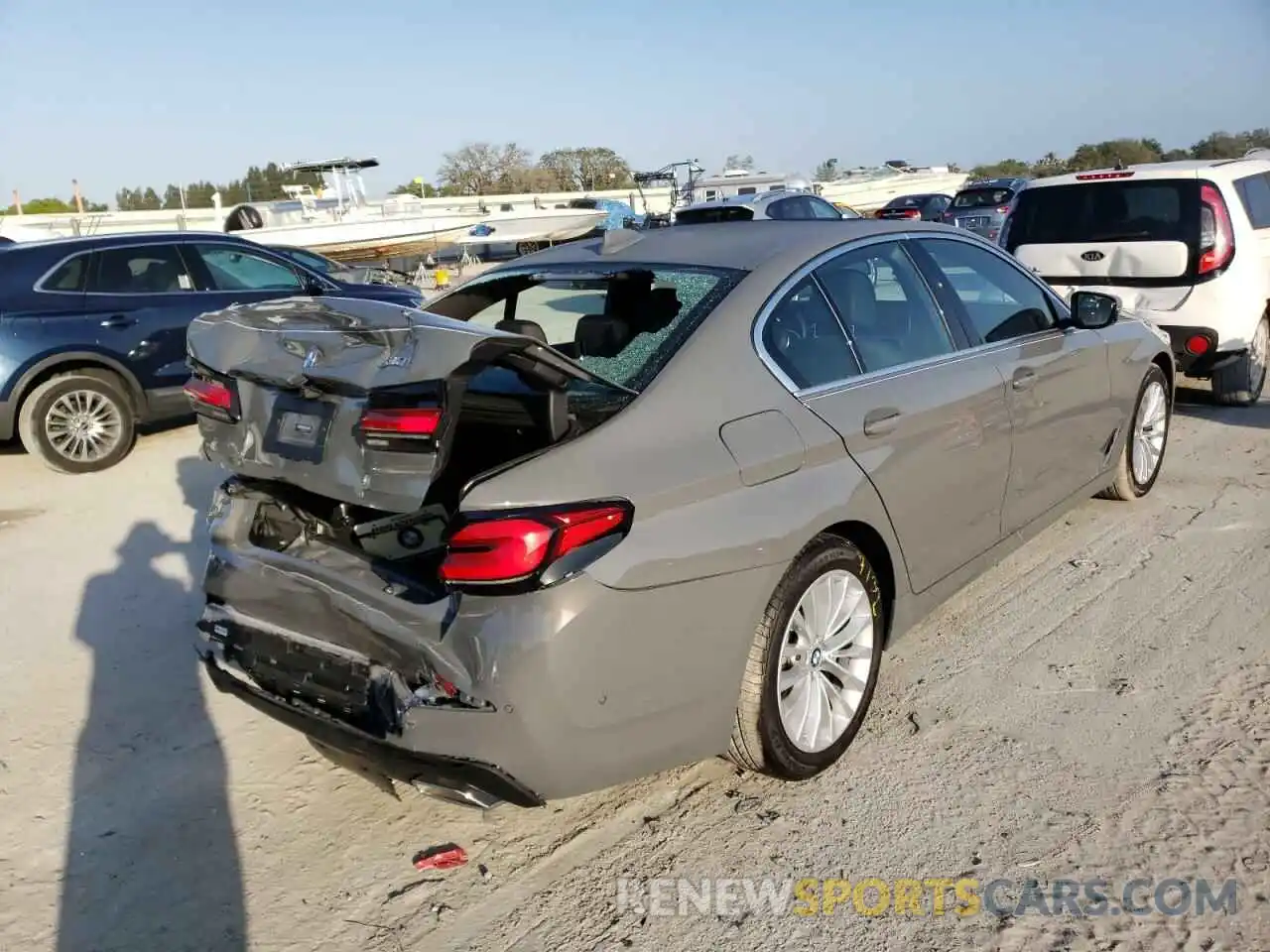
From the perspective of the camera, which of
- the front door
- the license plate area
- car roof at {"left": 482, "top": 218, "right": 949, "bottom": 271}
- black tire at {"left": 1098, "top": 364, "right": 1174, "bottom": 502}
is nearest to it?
the license plate area

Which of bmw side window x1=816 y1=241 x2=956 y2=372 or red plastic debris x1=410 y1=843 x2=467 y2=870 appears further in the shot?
bmw side window x1=816 y1=241 x2=956 y2=372

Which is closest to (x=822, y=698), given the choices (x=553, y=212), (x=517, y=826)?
(x=517, y=826)

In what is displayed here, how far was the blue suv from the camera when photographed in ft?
24.0

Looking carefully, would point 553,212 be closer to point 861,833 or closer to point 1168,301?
point 1168,301

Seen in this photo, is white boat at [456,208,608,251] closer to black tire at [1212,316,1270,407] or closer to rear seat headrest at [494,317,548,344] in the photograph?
black tire at [1212,316,1270,407]

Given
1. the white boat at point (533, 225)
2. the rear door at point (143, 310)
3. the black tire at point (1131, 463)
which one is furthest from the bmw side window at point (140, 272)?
the white boat at point (533, 225)

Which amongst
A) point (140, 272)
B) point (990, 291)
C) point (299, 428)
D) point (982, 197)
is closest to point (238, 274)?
point (140, 272)

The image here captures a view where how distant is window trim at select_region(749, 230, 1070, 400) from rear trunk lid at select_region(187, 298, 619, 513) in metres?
0.67

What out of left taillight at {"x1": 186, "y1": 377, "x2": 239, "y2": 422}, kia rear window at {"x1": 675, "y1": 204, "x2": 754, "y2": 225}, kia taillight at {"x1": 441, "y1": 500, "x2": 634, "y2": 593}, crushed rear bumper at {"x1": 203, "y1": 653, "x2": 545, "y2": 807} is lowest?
crushed rear bumper at {"x1": 203, "y1": 653, "x2": 545, "y2": 807}

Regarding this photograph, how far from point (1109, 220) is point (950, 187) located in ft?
135

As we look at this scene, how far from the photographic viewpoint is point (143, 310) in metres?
7.85

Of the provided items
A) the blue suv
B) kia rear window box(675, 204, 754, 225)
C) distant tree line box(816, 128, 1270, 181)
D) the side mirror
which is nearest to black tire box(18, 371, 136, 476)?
the blue suv

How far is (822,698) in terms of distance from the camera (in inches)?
124

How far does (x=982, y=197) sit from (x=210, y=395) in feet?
77.7
